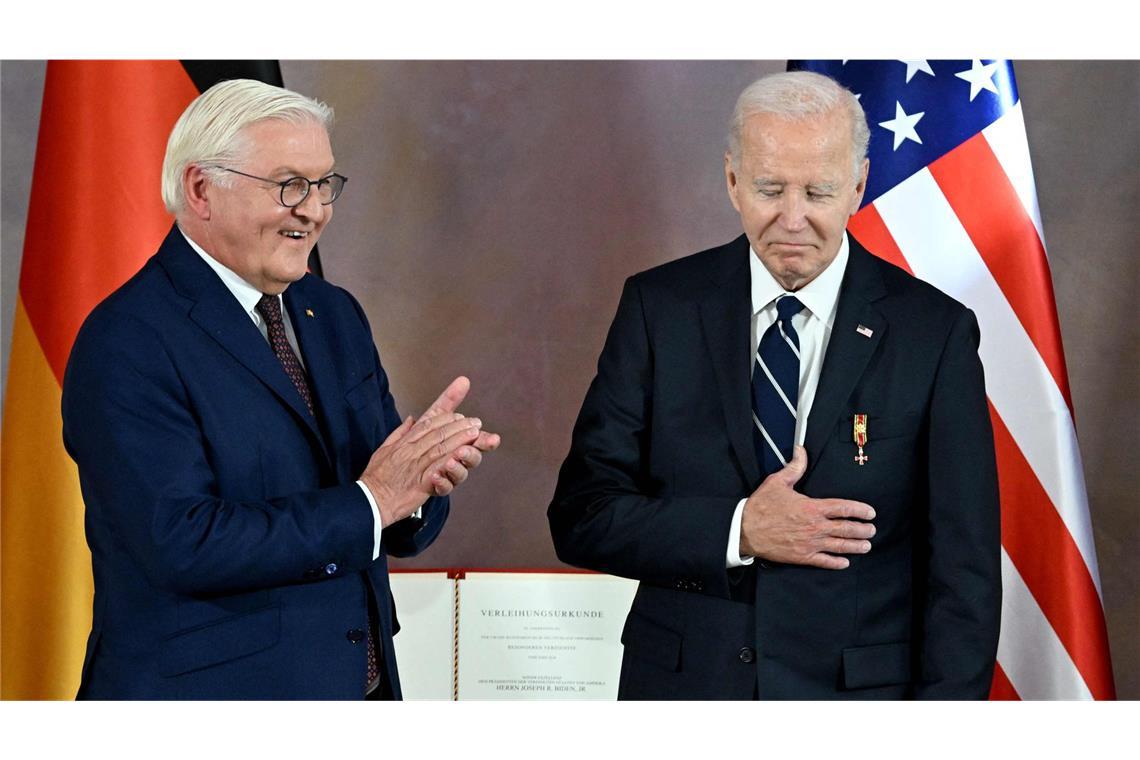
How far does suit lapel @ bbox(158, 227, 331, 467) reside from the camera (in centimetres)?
214

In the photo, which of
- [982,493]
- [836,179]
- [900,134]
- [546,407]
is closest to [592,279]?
[546,407]

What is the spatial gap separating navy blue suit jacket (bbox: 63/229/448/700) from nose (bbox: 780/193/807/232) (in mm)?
895

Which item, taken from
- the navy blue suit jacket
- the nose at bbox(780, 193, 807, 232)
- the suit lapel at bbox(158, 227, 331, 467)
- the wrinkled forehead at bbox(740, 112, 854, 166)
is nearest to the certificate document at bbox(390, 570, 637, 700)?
the navy blue suit jacket

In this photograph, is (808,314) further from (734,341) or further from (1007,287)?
(1007,287)

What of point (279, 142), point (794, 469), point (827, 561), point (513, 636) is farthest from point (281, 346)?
point (513, 636)

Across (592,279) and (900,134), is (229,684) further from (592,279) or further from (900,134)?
(900,134)

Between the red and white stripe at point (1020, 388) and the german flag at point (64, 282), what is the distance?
170 centimetres

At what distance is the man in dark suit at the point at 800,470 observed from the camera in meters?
2.15

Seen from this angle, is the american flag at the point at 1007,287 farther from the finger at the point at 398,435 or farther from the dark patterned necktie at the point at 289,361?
the dark patterned necktie at the point at 289,361

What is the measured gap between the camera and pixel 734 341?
2.29 m

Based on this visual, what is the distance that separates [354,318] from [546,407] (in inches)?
41.1

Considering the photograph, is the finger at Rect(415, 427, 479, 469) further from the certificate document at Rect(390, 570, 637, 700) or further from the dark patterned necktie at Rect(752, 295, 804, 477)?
the certificate document at Rect(390, 570, 637, 700)

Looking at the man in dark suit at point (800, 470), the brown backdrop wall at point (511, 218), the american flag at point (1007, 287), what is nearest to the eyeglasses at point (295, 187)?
the man in dark suit at point (800, 470)

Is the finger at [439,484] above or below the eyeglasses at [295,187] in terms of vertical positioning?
below
